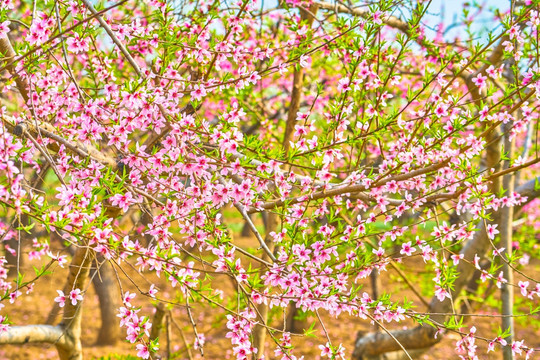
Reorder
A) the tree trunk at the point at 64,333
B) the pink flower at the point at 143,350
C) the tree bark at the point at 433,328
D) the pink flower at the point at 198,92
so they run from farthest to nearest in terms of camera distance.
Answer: the tree bark at the point at 433,328 < the tree trunk at the point at 64,333 < the pink flower at the point at 198,92 < the pink flower at the point at 143,350

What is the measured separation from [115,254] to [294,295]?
107cm

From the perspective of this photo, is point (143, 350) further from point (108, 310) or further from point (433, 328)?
point (108, 310)

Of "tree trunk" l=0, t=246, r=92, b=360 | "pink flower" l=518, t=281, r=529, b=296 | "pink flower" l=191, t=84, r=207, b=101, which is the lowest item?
"tree trunk" l=0, t=246, r=92, b=360

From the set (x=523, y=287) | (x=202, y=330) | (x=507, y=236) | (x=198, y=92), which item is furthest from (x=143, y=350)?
(x=202, y=330)

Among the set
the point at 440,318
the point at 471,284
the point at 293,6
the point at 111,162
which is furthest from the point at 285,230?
the point at 471,284

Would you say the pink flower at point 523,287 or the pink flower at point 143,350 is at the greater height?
the pink flower at point 523,287

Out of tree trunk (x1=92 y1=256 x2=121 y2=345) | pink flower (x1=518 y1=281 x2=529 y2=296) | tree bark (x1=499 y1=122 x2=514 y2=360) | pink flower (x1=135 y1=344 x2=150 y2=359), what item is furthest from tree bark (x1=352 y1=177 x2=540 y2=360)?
tree trunk (x1=92 y1=256 x2=121 y2=345)

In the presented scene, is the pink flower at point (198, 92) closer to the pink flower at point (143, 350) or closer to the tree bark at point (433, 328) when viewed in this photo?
the pink flower at point (143, 350)

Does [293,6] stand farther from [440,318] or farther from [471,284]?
[471,284]

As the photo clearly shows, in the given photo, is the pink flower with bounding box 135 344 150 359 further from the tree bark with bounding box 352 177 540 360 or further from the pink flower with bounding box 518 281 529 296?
the tree bark with bounding box 352 177 540 360

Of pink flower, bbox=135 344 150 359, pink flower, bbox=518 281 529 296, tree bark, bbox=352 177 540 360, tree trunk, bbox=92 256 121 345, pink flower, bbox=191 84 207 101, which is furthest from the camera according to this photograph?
tree trunk, bbox=92 256 121 345

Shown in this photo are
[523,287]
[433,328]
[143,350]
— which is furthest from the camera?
[433,328]

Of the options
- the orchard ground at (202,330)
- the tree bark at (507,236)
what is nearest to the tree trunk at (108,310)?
the orchard ground at (202,330)

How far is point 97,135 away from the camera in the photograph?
Result: 2.97 meters
